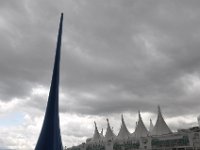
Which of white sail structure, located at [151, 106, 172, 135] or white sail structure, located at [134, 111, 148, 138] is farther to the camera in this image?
white sail structure, located at [134, 111, 148, 138]

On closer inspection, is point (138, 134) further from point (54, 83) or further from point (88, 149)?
point (54, 83)

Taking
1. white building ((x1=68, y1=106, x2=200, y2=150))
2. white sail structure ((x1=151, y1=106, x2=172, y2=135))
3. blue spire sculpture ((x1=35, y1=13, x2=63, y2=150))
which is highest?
white sail structure ((x1=151, y1=106, x2=172, y2=135))

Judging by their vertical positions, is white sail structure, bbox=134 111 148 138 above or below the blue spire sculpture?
above

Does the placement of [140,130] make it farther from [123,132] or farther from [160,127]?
[123,132]

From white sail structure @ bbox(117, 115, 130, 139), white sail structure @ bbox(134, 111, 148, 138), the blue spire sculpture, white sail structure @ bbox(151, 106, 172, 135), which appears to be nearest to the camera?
the blue spire sculpture

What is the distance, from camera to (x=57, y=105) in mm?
17422

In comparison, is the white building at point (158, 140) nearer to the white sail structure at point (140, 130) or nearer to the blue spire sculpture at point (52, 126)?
Result: the white sail structure at point (140, 130)

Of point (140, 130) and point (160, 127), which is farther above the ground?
point (140, 130)

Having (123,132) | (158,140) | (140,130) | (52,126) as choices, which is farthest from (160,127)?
(52,126)

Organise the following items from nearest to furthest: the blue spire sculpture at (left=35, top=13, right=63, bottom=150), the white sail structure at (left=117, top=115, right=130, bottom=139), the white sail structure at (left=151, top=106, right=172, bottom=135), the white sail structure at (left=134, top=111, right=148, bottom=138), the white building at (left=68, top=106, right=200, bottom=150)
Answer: the blue spire sculpture at (left=35, top=13, right=63, bottom=150), the white building at (left=68, top=106, right=200, bottom=150), the white sail structure at (left=151, top=106, right=172, bottom=135), the white sail structure at (left=134, top=111, right=148, bottom=138), the white sail structure at (left=117, top=115, right=130, bottom=139)

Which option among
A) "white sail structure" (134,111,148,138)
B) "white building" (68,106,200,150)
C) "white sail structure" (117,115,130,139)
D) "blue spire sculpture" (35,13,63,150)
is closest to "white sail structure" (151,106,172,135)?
"white building" (68,106,200,150)

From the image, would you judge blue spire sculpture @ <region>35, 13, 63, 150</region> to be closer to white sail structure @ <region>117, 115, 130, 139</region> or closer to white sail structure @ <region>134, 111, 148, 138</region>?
white sail structure @ <region>134, 111, 148, 138</region>

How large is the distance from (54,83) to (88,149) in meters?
92.1

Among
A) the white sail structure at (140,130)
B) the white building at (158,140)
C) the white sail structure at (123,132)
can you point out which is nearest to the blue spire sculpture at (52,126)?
the white building at (158,140)
